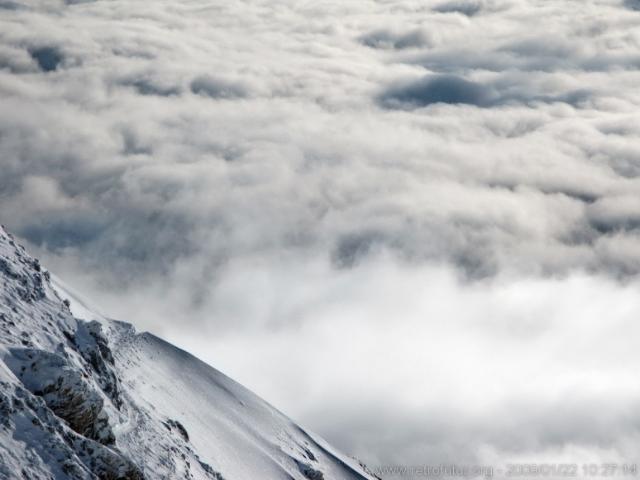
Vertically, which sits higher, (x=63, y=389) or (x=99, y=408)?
(x=99, y=408)

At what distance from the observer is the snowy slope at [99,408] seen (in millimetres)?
33406

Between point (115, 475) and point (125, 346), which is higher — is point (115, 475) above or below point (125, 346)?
below

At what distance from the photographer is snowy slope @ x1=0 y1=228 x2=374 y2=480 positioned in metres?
33.4

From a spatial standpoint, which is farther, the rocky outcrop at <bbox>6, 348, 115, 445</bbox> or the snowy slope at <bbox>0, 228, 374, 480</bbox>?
the rocky outcrop at <bbox>6, 348, 115, 445</bbox>

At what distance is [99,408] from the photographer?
37.4m

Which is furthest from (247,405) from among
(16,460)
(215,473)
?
(16,460)

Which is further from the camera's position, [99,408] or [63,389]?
[99,408]

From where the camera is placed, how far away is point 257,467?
201 feet

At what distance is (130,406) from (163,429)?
2.47m

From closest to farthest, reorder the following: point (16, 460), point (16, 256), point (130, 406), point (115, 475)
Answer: point (16, 460) → point (115, 475) → point (16, 256) → point (130, 406)

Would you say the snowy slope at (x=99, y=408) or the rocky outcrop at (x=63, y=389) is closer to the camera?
the snowy slope at (x=99, y=408)

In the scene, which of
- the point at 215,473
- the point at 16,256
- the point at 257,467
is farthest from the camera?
the point at 257,467

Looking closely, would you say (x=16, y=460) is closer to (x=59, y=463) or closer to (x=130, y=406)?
(x=59, y=463)

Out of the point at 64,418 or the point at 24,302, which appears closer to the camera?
the point at 64,418
